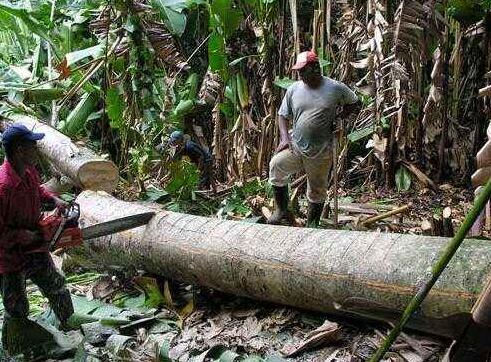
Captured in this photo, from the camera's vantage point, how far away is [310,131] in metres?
→ 5.18

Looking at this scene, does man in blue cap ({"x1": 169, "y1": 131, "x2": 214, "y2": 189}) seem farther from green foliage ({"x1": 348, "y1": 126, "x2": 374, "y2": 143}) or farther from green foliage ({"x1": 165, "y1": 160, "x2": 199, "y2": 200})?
green foliage ({"x1": 348, "y1": 126, "x2": 374, "y2": 143})

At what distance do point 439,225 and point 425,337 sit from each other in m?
1.17

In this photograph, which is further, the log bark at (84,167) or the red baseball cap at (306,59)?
the log bark at (84,167)

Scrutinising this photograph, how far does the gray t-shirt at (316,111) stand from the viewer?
510cm

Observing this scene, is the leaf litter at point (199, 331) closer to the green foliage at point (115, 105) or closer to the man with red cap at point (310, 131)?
the man with red cap at point (310, 131)

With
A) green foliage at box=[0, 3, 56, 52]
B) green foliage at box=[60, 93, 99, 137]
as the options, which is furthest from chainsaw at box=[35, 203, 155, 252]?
green foliage at box=[60, 93, 99, 137]

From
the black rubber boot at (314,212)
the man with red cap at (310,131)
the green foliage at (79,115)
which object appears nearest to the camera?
the man with red cap at (310,131)

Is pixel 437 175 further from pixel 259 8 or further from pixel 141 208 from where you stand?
pixel 141 208

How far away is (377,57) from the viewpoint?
18.0 feet

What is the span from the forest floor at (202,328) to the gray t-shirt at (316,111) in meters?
0.88

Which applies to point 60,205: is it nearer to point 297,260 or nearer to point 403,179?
point 297,260

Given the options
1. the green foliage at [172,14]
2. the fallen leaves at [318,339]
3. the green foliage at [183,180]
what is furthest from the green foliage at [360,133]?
the fallen leaves at [318,339]

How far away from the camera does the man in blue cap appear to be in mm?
6762

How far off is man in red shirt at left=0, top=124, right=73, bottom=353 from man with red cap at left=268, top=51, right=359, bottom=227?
2206 millimetres
